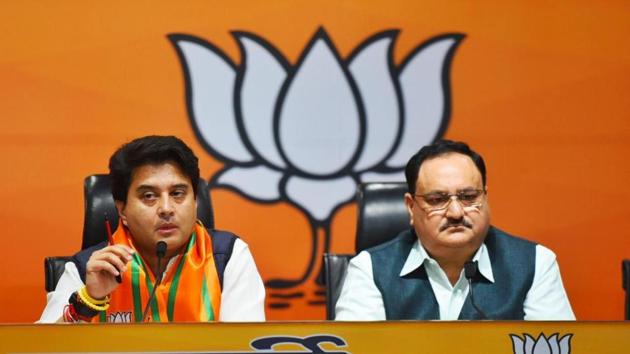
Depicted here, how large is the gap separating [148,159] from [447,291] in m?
0.79

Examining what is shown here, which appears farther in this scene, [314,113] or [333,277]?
[314,113]

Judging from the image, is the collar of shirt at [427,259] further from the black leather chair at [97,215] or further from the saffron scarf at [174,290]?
the black leather chair at [97,215]

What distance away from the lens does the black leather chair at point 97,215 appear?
2.45 metres

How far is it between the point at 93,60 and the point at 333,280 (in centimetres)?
117

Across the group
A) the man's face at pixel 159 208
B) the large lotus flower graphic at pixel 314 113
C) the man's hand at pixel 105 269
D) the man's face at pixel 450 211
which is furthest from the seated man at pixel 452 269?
the large lotus flower graphic at pixel 314 113

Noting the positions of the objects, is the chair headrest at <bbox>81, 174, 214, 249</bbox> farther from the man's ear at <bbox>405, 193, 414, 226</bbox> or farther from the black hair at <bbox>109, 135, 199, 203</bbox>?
the man's ear at <bbox>405, 193, 414, 226</bbox>

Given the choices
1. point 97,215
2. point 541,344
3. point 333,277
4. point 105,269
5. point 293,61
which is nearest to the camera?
point 541,344

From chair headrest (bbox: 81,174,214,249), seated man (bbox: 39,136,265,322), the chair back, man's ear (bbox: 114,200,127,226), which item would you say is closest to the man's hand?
seated man (bbox: 39,136,265,322)

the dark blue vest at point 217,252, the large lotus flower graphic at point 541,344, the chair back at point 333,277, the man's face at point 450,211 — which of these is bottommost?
the chair back at point 333,277

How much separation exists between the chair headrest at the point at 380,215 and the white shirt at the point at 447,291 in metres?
0.23

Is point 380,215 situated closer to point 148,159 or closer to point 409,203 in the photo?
point 409,203

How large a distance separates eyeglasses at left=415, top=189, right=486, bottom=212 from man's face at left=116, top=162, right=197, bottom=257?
578 mm

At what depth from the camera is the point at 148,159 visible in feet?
7.37

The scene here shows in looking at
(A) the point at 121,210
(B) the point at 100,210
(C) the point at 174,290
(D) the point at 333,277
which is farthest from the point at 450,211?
(B) the point at 100,210
